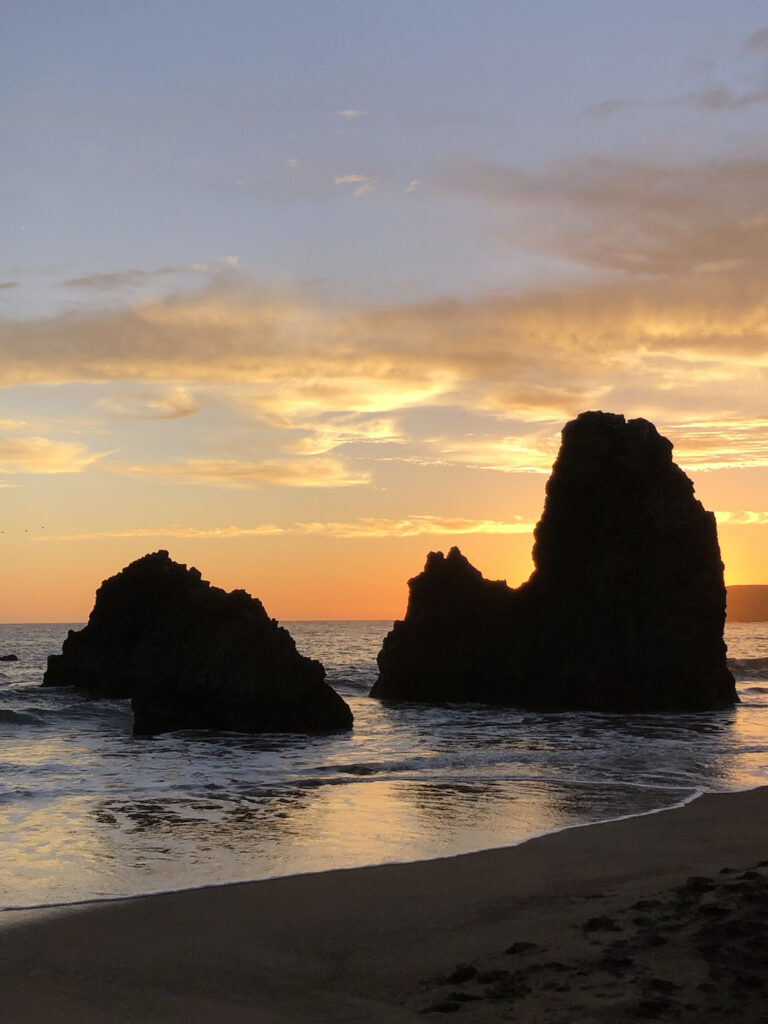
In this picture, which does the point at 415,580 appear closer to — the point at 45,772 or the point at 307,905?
the point at 45,772

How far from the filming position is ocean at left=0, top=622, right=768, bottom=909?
1052cm

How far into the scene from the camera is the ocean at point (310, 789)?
10.5m

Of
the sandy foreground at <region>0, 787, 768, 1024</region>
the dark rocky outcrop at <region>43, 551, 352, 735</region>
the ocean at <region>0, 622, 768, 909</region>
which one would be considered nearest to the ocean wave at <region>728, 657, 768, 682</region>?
the ocean at <region>0, 622, 768, 909</region>

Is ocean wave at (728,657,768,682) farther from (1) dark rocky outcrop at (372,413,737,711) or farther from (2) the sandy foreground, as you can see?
(2) the sandy foreground

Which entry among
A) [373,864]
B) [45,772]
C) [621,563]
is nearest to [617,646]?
[621,563]

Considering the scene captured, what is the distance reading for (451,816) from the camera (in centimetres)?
1298

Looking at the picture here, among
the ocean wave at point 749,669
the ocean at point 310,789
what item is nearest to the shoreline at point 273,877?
the ocean at point 310,789

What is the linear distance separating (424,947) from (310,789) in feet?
28.7

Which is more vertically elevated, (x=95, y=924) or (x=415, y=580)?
(x=415, y=580)

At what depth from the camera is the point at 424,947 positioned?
7301 mm

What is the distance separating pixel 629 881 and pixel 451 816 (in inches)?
164

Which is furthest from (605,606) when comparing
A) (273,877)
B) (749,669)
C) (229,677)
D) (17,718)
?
(749,669)

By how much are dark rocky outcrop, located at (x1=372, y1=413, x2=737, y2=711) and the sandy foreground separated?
24695 mm

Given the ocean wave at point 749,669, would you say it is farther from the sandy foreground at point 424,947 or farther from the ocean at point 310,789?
the sandy foreground at point 424,947
